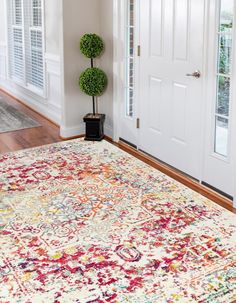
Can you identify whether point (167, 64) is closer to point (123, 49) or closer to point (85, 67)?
point (123, 49)

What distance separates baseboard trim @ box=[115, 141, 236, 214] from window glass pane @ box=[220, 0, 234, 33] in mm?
1294

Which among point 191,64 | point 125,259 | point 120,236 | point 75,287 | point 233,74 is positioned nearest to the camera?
point 75,287

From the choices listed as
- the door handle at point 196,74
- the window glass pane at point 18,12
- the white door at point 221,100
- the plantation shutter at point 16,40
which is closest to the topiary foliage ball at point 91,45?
the door handle at point 196,74

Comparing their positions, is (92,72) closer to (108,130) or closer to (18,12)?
(108,130)

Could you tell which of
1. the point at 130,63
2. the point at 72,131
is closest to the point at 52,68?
the point at 72,131

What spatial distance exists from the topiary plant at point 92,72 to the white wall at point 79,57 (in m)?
0.16

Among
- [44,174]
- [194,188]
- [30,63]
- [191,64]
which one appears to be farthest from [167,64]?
[30,63]

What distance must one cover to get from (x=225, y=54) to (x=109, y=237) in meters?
1.64

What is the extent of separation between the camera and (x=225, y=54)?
3.46 meters

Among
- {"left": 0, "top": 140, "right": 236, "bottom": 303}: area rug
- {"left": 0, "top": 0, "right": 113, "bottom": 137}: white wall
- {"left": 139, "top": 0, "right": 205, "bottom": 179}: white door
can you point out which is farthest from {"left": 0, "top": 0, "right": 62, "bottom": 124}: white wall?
{"left": 0, "top": 140, "right": 236, "bottom": 303}: area rug

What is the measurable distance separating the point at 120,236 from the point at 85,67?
2.70 meters

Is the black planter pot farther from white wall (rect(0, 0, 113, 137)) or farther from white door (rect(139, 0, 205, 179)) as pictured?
white door (rect(139, 0, 205, 179))

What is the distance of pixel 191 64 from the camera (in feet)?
12.5

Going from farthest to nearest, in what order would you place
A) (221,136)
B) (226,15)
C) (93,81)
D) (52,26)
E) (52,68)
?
1. (52,68)
2. (52,26)
3. (93,81)
4. (221,136)
5. (226,15)
